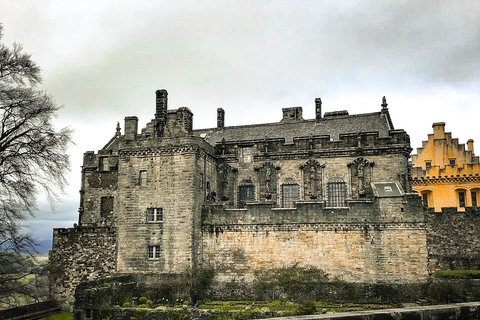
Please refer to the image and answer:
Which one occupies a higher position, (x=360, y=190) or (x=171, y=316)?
(x=360, y=190)

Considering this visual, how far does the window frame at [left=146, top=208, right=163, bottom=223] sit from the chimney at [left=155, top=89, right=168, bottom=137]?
16.2 feet

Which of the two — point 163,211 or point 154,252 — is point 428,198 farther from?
point 154,252

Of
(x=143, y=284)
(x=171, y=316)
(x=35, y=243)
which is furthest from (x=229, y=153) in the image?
(x=35, y=243)

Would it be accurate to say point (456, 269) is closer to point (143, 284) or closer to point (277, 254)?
point (277, 254)

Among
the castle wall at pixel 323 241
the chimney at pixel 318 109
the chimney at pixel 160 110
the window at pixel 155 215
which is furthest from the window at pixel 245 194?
the chimney at pixel 318 109

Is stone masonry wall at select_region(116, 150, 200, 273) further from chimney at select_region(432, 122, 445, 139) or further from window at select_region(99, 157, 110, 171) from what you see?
chimney at select_region(432, 122, 445, 139)

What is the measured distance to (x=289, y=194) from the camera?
31.1 m

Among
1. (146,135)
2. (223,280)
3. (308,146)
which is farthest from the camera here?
(308,146)

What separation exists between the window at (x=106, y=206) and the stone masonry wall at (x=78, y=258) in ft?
11.1

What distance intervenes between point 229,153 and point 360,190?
9835mm

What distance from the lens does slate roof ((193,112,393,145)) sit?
1259 inches

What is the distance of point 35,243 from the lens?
14.3 metres

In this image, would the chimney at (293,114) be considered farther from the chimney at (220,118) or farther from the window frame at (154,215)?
the window frame at (154,215)

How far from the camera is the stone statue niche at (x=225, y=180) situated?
31.7m
